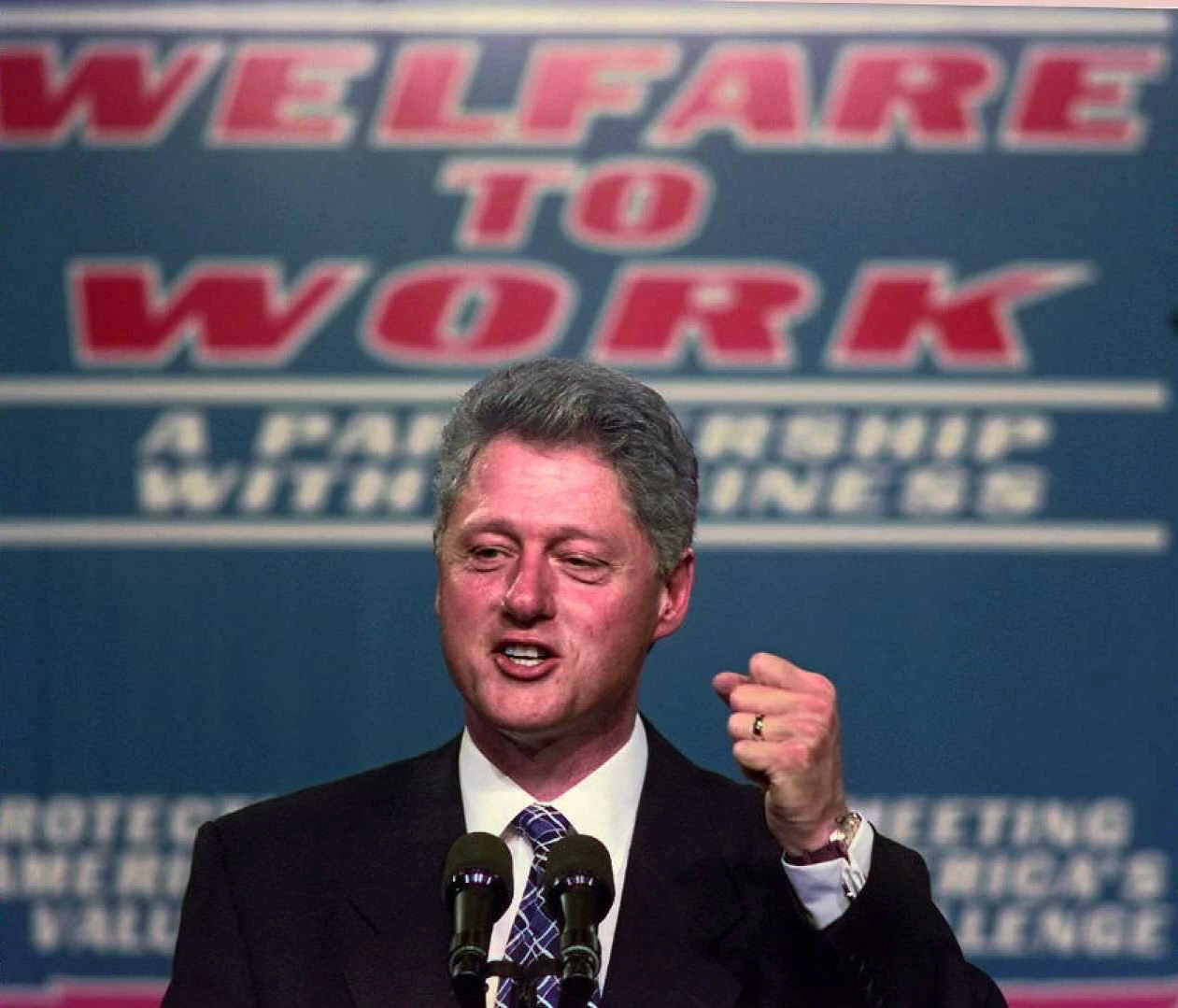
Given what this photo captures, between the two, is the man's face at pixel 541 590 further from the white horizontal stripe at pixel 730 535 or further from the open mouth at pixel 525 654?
the white horizontal stripe at pixel 730 535

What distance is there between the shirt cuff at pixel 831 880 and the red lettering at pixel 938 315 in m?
1.77

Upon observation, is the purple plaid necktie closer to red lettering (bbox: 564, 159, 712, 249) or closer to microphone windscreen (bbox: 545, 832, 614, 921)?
microphone windscreen (bbox: 545, 832, 614, 921)

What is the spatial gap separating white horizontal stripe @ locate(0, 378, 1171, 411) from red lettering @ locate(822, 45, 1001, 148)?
0.46 m

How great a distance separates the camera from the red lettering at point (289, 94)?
3.52m

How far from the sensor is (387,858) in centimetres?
210

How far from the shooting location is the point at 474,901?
1612 millimetres

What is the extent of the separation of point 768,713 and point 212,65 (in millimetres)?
2191

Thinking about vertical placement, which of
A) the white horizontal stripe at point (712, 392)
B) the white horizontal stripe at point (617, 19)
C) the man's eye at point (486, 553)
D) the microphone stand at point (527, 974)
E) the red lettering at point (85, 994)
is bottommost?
the red lettering at point (85, 994)

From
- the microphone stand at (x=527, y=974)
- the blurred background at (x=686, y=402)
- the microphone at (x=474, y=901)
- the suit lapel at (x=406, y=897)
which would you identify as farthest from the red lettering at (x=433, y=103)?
the microphone stand at (x=527, y=974)

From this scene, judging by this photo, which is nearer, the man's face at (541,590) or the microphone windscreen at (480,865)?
the microphone windscreen at (480,865)

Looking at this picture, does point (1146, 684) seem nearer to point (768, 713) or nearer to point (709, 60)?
point (709, 60)

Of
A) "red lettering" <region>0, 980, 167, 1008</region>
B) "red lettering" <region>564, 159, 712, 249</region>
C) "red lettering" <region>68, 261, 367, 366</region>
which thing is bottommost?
"red lettering" <region>0, 980, 167, 1008</region>

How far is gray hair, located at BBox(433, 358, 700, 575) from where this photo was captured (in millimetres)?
2061

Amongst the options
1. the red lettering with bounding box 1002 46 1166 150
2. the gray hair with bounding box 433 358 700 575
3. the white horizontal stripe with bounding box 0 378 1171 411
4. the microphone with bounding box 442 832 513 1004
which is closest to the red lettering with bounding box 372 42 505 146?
the white horizontal stripe with bounding box 0 378 1171 411
